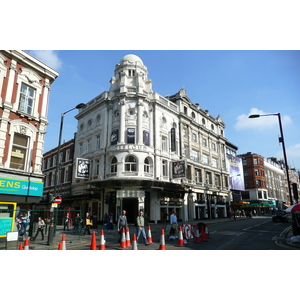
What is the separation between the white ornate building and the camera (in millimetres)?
28469

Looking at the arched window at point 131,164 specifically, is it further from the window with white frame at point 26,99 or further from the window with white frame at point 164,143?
the window with white frame at point 26,99

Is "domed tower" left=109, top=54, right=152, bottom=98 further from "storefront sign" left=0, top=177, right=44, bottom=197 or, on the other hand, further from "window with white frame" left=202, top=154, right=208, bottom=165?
"storefront sign" left=0, top=177, right=44, bottom=197

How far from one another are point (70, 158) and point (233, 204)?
3381 cm

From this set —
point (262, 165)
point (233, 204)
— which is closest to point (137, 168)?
point (233, 204)

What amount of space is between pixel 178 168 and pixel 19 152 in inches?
808

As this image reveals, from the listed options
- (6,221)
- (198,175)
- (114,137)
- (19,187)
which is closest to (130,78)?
(114,137)

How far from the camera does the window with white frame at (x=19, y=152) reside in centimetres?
1556

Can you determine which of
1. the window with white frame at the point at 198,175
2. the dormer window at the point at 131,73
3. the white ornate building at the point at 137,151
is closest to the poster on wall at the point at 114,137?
the white ornate building at the point at 137,151

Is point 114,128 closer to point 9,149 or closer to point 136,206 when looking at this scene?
point 136,206

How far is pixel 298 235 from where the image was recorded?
1251cm

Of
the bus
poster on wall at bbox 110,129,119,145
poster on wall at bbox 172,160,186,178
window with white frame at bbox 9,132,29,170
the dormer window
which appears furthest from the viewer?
the dormer window

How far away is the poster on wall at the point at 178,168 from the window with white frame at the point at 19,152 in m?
19.9

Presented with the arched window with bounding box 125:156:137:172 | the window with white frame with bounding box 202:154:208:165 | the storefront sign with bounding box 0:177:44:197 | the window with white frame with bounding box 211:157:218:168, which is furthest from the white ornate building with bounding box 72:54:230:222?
the storefront sign with bounding box 0:177:44:197

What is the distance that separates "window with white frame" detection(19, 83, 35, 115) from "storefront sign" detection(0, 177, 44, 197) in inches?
196
